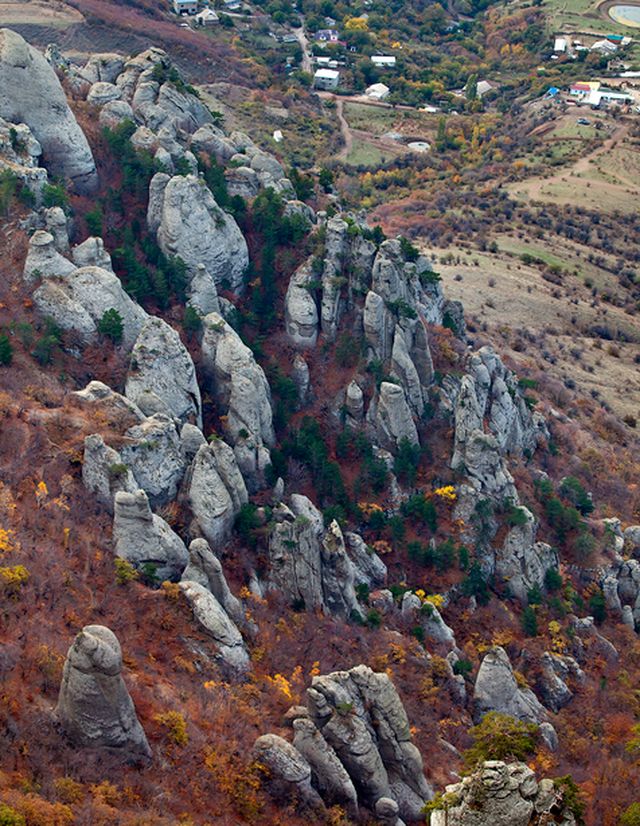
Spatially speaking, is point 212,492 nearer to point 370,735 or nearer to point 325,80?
point 370,735

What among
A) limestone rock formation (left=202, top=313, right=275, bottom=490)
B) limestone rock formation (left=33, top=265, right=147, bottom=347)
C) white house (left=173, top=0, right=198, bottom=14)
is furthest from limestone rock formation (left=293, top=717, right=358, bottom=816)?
white house (left=173, top=0, right=198, bottom=14)

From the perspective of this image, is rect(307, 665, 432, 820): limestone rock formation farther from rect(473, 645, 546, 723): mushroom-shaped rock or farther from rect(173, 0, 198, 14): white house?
rect(173, 0, 198, 14): white house

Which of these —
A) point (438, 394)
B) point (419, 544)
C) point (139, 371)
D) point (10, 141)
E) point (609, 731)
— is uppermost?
point (10, 141)

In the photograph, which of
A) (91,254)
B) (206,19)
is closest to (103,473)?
(91,254)

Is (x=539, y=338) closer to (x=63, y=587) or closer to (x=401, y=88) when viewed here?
(x=63, y=587)

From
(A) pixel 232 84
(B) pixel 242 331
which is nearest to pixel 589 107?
(A) pixel 232 84
